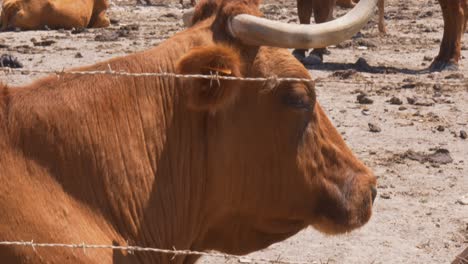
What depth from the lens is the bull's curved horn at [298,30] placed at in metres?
3.86

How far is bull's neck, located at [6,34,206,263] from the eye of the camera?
3.77 meters

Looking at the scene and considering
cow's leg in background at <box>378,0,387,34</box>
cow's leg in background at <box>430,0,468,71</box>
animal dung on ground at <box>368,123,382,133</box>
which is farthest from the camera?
cow's leg in background at <box>378,0,387,34</box>

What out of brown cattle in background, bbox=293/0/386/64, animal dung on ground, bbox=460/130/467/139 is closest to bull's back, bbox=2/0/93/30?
brown cattle in background, bbox=293/0/386/64

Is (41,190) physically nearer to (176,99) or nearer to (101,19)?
(176,99)

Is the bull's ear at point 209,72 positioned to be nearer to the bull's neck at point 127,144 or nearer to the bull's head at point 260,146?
the bull's head at point 260,146

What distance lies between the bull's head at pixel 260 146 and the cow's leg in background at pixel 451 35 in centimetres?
900

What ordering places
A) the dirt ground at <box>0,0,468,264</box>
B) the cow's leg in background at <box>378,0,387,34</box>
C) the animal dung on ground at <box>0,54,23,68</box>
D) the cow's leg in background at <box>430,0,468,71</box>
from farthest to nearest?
the cow's leg in background at <box>378,0,387,34</box>
the cow's leg in background at <box>430,0,468,71</box>
the animal dung on ground at <box>0,54,23,68</box>
the dirt ground at <box>0,0,468,264</box>

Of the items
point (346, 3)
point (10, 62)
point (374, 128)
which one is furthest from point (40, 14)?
A: point (374, 128)

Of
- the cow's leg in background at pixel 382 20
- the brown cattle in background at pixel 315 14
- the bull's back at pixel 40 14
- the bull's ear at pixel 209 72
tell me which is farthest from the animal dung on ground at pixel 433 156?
the bull's back at pixel 40 14

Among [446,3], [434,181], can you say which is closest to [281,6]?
[446,3]

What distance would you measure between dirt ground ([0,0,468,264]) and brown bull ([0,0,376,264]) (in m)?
0.43

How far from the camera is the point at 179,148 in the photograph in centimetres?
404

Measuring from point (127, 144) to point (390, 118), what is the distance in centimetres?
638

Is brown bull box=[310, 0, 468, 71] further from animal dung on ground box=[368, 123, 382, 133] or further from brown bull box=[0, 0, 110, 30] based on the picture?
brown bull box=[0, 0, 110, 30]
